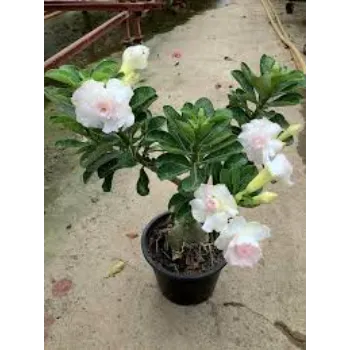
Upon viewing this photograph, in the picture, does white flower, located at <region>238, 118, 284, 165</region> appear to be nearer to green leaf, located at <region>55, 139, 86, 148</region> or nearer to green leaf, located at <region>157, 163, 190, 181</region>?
green leaf, located at <region>157, 163, 190, 181</region>

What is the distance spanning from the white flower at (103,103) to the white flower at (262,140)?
0.25 m

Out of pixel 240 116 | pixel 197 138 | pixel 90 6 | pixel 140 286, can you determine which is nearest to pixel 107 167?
pixel 197 138

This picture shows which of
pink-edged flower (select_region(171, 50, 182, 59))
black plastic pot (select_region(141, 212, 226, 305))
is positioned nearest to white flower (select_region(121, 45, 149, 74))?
black plastic pot (select_region(141, 212, 226, 305))

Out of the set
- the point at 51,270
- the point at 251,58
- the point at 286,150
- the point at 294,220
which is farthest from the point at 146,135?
the point at 251,58

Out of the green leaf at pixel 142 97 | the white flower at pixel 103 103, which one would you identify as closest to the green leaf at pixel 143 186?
the green leaf at pixel 142 97

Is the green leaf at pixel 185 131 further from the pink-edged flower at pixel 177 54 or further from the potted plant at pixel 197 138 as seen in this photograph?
the pink-edged flower at pixel 177 54

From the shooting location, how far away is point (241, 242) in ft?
2.65

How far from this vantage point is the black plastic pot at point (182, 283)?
126 cm

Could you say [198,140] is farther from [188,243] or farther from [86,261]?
[86,261]

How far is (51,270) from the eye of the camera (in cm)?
153

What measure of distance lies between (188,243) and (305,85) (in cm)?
56

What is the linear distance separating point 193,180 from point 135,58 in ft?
0.96

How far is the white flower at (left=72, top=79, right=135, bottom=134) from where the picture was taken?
80 cm

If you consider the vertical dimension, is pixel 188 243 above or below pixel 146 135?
below
